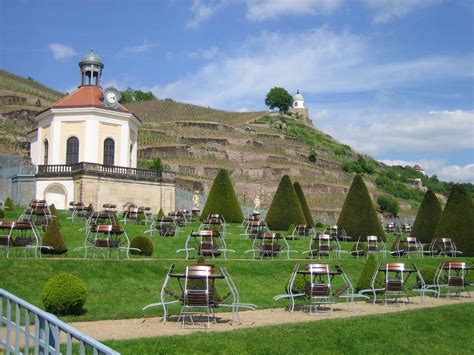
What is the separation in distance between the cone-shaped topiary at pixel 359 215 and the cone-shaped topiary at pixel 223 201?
6.53 metres

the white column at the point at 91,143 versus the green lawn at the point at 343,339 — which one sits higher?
the white column at the point at 91,143

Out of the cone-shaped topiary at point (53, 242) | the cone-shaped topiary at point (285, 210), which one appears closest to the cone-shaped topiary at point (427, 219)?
the cone-shaped topiary at point (285, 210)

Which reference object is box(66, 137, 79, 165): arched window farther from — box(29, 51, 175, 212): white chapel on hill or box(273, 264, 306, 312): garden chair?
box(273, 264, 306, 312): garden chair

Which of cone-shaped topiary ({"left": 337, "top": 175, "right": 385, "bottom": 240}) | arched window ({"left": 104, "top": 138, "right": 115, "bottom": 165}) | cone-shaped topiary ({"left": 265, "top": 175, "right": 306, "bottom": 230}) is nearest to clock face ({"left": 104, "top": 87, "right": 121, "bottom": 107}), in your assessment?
arched window ({"left": 104, "top": 138, "right": 115, "bottom": 165})

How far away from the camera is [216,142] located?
302 ft

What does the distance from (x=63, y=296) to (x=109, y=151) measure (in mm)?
34093

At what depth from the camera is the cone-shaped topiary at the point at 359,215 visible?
29.4m

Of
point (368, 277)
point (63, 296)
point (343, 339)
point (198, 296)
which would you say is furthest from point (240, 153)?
point (343, 339)

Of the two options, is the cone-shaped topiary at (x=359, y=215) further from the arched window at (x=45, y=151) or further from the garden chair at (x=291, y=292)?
the arched window at (x=45, y=151)

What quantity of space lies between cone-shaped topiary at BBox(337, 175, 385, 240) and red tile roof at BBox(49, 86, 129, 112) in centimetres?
2129

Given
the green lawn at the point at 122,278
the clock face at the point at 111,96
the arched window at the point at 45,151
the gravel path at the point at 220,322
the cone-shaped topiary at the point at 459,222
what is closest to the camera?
the gravel path at the point at 220,322

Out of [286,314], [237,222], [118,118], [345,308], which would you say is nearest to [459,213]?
A: [237,222]

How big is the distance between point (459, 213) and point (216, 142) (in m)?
66.5

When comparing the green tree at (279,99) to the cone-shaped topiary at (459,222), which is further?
the green tree at (279,99)
